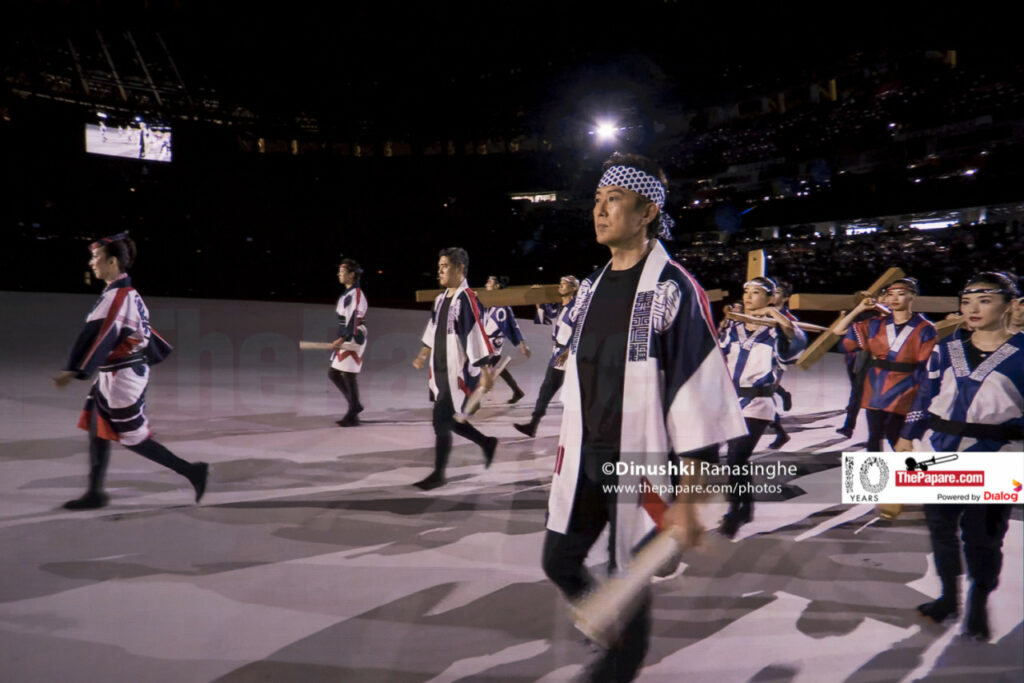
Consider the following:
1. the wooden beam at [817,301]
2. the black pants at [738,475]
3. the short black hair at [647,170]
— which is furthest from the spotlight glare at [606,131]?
the short black hair at [647,170]

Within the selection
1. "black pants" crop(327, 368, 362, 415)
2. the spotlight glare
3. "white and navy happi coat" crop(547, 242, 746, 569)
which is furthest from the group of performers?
the spotlight glare

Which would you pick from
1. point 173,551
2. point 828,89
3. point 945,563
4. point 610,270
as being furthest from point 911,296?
point 828,89

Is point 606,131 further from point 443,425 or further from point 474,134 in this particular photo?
point 443,425

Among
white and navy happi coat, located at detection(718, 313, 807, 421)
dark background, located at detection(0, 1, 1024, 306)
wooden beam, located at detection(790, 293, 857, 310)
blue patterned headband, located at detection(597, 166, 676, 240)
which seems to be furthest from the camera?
dark background, located at detection(0, 1, 1024, 306)

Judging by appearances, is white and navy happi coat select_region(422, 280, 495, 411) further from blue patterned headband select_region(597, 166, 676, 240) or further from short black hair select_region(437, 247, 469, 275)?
blue patterned headband select_region(597, 166, 676, 240)

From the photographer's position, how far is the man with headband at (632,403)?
1.86 m

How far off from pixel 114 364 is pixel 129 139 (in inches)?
719

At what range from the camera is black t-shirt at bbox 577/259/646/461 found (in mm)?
1940

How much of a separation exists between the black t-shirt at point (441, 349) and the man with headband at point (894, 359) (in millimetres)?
2573

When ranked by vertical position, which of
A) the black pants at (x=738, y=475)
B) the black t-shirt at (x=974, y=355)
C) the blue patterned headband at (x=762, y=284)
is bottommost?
the black pants at (x=738, y=475)

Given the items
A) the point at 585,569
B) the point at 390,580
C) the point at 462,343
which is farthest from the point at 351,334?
the point at 585,569

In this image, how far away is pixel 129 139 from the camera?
19078 millimetres

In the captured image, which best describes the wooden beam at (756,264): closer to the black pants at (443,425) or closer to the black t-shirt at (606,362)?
the black pants at (443,425)

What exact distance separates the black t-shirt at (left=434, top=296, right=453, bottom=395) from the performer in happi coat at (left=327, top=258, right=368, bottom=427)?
238 cm
